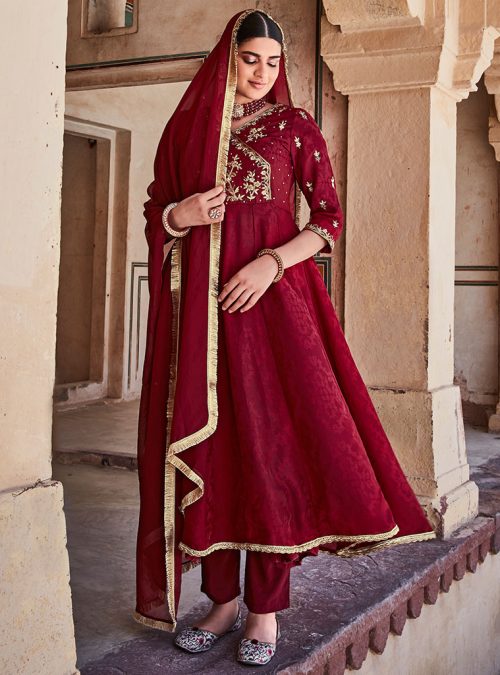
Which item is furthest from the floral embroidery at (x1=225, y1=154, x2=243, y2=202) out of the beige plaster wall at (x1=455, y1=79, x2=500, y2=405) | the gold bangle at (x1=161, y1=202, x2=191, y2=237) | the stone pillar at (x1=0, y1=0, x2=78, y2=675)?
the beige plaster wall at (x1=455, y1=79, x2=500, y2=405)

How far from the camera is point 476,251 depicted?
6457 millimetres

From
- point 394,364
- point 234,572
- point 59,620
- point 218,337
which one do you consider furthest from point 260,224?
point 394,364

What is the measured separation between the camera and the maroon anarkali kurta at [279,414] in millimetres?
1860

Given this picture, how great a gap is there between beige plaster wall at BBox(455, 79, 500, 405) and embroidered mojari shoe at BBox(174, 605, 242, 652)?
4738 millimetres

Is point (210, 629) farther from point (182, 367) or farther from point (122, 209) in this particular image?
point (122, 209)

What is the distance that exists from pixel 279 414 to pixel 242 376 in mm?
124

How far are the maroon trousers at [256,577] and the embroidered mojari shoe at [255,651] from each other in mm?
76

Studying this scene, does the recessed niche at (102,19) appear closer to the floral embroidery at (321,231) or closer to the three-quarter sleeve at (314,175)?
the three-quarter sleeve at (314,175)

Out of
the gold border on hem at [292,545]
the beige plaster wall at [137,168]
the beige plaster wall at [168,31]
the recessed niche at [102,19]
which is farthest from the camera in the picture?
the beige plaster wall at [137,168]

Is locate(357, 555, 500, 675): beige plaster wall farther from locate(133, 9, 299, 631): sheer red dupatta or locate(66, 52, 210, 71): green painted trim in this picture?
locate(66, 52, 210, 71): green painted trim

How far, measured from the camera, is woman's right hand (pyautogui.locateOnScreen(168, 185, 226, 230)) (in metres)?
1.88

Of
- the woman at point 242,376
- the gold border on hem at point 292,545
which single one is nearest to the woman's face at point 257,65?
the woman at point 242,376

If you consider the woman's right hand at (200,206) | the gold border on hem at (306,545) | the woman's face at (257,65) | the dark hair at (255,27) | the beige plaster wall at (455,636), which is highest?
the dark hair at (255,27)

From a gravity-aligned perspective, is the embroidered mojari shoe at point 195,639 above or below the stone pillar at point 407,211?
below
